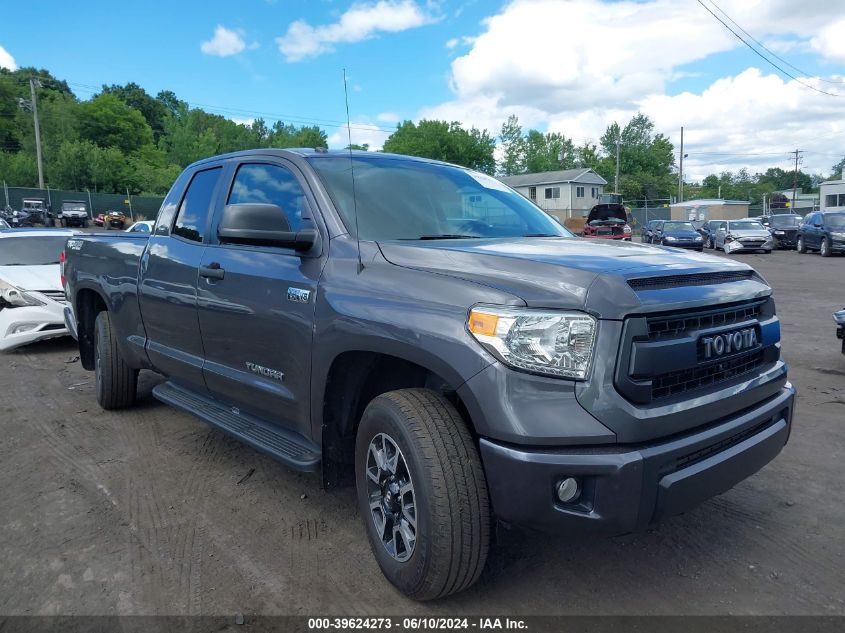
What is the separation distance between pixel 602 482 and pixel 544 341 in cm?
51

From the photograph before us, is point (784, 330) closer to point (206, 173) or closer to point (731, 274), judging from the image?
point (731, 274)

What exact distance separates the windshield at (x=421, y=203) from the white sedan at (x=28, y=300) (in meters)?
5.80

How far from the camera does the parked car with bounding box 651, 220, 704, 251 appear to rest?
26781mm

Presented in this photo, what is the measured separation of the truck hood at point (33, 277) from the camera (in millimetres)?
8148

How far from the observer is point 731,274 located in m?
2.84

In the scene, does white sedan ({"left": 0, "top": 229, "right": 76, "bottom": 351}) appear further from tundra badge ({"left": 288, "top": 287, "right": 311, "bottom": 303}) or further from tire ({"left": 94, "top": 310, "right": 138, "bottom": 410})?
tundra badge ({"left": 288, "top": 287, "right": 311, "bottom": 303})

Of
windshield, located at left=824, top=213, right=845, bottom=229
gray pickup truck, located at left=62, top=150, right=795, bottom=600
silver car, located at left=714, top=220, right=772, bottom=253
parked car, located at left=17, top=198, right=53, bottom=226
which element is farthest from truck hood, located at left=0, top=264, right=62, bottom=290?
parked car, located at left=17, top=198, right=53, bottom=226

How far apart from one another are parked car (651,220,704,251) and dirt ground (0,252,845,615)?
77.2 ft

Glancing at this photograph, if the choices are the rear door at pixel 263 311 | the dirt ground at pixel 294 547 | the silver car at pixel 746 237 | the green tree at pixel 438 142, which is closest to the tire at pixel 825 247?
the silver car at pixel 746 237

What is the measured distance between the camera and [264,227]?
3.05 meters

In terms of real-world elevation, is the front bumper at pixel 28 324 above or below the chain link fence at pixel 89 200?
below

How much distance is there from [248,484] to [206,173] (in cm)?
205

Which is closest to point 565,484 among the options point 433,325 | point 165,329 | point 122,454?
point 433,325

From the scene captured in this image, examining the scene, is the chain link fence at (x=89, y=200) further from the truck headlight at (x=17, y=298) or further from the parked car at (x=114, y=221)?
the truck headlight at (x=17, y=298)
